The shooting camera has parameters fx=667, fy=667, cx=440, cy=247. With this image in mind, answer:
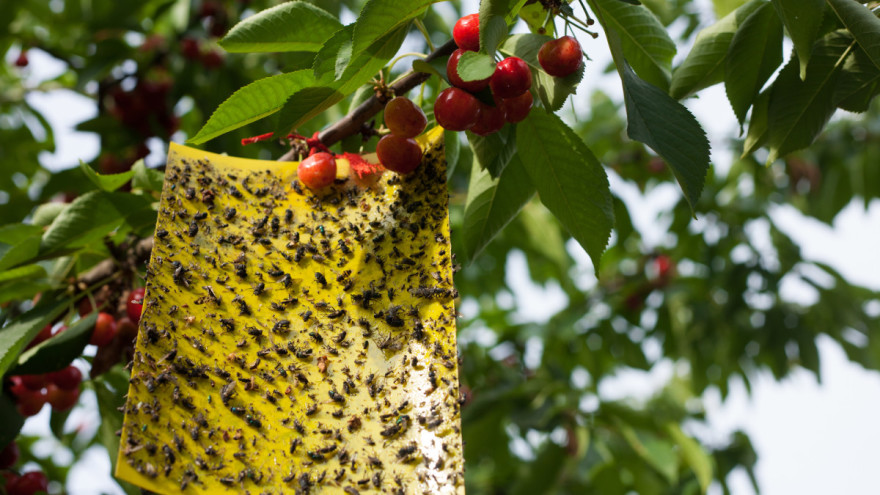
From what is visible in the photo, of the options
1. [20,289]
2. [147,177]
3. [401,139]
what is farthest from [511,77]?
[20,289]

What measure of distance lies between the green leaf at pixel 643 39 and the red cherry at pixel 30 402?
1.14 m

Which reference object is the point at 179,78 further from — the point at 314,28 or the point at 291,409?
the point at 291,409

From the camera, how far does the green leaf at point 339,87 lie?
695 mm

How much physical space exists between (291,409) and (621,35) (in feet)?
2.04

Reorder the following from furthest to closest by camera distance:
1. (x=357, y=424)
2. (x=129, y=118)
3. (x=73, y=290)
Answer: (x=129, y=118) < (x=73, y=290) < (x=357, y=424)

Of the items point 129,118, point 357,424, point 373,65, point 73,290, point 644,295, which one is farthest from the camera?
point 644,295

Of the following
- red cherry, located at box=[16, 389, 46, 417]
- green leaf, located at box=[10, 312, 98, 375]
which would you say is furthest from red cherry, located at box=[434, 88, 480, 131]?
red cherry, located at box=[16, 389, 46, 417]

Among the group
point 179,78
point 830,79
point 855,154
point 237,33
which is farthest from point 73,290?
point 855,154

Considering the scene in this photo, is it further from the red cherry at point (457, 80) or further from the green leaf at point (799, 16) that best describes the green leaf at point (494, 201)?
the green leaf at point (799, 16)

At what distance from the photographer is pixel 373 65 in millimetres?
713

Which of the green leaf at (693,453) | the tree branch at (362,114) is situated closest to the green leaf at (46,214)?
the tree branch at (362,114)

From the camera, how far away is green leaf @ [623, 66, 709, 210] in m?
0.66

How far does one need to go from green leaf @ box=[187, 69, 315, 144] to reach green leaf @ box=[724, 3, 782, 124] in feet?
1.82

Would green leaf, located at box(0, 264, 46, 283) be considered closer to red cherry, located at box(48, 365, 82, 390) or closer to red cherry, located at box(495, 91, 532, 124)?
red cherry, located at box(48, 365, 82, 390)
